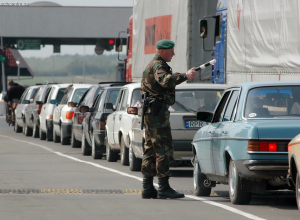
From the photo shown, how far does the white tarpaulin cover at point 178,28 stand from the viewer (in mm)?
19734

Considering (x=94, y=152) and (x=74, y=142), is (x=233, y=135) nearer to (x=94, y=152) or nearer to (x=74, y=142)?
(x=94, y=152)

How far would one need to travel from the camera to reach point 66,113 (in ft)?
69.4

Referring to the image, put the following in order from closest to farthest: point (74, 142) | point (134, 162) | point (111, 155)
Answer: point (134, 162) < point (111, 155) < point (74, 142)

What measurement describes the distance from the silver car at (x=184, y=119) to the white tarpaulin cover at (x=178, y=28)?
19.9 ft

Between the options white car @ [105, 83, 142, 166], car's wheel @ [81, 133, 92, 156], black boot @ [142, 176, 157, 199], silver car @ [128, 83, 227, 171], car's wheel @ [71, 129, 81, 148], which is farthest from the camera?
car's wheel @ [71, 129, 81, 148]

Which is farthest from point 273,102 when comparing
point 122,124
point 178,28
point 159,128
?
point 178,28

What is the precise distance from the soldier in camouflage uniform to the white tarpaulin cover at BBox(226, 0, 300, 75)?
3804 mm

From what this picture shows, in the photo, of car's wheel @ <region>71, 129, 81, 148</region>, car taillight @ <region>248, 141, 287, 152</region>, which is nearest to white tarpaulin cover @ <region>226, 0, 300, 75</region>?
car taillight @ <region>248, 141, 287, 152</region>

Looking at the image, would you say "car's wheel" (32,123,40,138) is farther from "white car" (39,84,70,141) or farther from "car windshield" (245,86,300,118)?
"car windshield" (245,86,300,118)

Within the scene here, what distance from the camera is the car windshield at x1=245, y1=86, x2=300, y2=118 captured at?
29.2 ft

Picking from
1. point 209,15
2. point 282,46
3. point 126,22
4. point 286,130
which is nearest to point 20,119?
point 209,15

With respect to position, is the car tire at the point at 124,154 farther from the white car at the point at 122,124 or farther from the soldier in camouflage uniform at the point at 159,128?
the soldier in camouflage uniform at the point at 159,128

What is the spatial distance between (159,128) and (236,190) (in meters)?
1.36

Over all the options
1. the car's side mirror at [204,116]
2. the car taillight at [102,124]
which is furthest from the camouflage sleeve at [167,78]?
the car taillight at [102,124]
